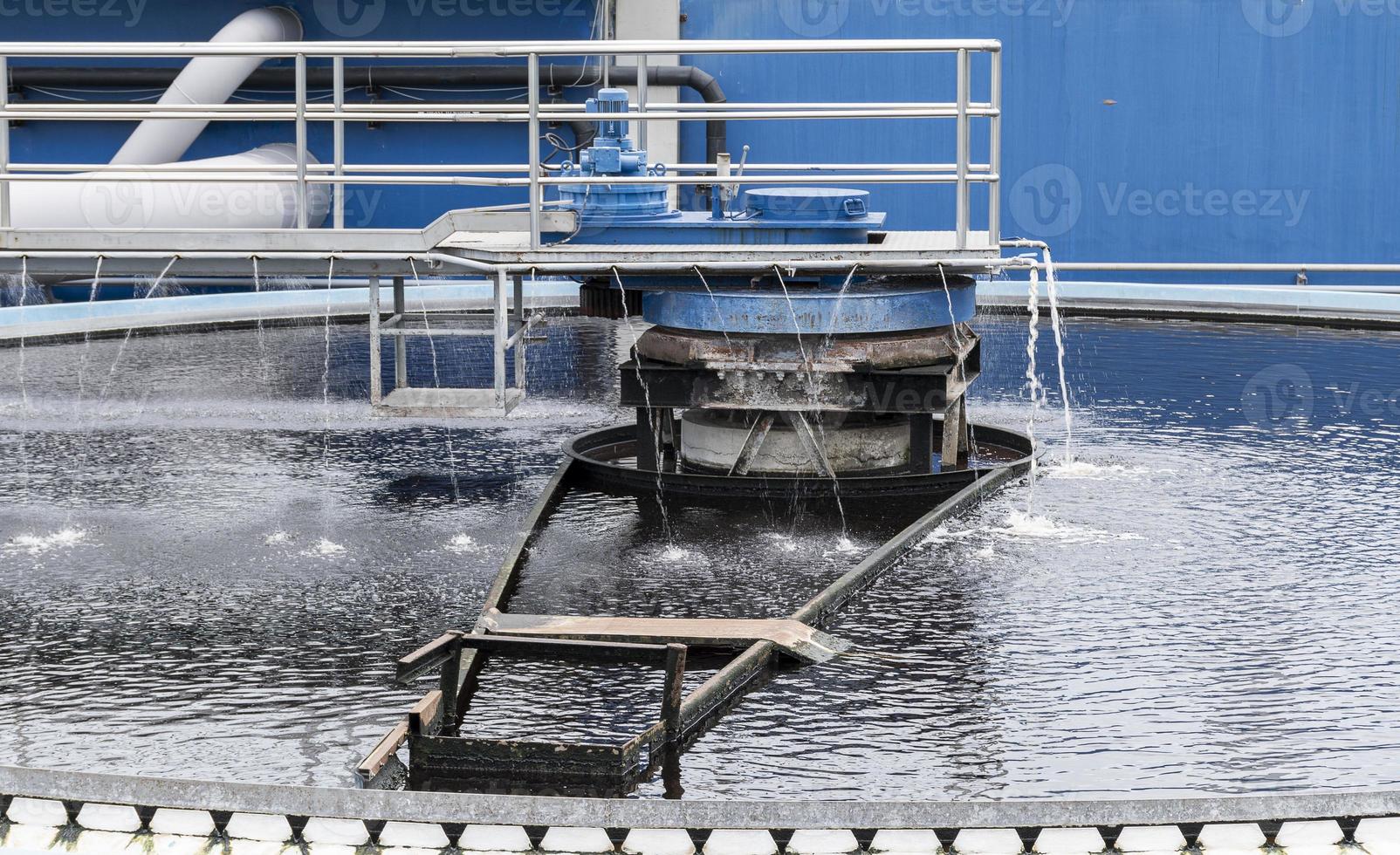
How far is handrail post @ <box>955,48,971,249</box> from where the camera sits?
6789mm

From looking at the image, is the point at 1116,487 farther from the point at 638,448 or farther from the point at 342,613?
the point at 342,613

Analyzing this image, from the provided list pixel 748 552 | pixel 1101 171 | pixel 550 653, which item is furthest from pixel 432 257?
pixel 1101 171

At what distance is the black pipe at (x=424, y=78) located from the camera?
14766 millimetres

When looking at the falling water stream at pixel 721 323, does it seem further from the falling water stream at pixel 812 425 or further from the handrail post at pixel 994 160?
the handrail post at pixel 994 160

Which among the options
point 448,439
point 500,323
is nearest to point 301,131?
point 500,323

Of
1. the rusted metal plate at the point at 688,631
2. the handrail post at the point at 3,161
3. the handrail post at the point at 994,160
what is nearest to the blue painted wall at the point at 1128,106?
the handrail post at the point at 994,160

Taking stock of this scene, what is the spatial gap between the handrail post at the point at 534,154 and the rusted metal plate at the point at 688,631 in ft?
7.10

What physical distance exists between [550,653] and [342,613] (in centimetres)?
118

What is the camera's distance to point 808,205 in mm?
7281

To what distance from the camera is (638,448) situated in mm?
7664
